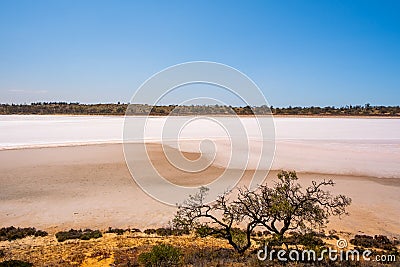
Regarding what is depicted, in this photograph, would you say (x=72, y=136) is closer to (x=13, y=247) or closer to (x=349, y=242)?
(x=13, y=247)

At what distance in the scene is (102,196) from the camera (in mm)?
13539

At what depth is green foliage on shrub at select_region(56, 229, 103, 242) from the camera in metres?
9.04

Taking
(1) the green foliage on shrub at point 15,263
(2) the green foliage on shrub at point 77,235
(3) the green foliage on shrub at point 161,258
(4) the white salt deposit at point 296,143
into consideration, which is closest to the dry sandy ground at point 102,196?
(2) the green foliage on shrub at point 77,235

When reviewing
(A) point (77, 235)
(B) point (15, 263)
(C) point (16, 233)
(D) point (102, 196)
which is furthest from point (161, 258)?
(D) point (102, 196)

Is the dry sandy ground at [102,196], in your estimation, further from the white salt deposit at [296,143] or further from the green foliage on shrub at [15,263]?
the green foliage on shrub at [15,263]

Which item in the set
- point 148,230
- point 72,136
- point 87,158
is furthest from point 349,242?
point 72,136

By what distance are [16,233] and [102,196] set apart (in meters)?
4.37

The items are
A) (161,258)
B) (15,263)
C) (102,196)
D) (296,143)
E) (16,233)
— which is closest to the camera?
(161,258)

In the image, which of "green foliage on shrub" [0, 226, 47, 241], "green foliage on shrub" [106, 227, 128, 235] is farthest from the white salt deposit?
"green foliage on shrub" [0, 226, 47, 241]

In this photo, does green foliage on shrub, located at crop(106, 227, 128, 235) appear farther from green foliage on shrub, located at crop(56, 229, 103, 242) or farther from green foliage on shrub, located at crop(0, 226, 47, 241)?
green foliage on shrub, located at crop(0, 226, 47, 241)

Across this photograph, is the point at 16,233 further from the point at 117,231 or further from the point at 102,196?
the point at 102,196

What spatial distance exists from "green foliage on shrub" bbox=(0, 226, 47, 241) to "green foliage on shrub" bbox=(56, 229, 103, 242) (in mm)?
617

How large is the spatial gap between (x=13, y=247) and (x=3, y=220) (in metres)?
2.89

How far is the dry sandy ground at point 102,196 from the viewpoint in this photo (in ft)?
35.0
